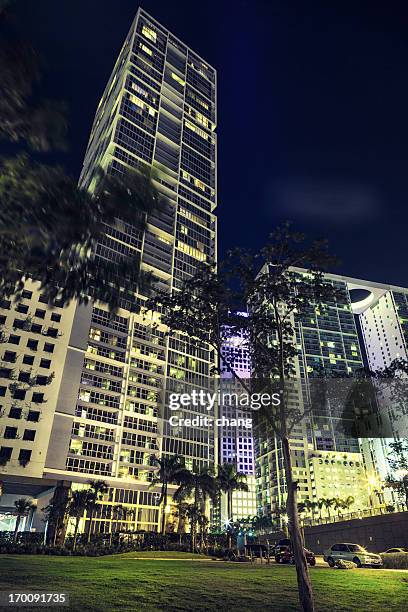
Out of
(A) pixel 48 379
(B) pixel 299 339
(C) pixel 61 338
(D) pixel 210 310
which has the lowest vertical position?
(D) pixel 210 310

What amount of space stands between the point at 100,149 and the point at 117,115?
34.8ft

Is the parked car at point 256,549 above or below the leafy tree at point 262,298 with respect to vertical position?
below

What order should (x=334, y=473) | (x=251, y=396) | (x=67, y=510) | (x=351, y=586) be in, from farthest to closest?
(x=334, y=473) → (x=67, y=510) → (x=251, y=396) → (x=351, y=586)

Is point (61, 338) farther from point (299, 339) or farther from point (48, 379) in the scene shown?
point (299, 339)

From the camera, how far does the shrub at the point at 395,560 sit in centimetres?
3164

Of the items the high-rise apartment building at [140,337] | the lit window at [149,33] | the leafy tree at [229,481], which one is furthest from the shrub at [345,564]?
the lit window at [149,33]

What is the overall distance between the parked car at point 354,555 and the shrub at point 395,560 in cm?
179

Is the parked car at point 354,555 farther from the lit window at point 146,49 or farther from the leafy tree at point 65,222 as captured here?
the lit window at point 146,49

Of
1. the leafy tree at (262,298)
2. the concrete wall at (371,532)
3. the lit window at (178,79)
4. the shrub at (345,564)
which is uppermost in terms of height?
the lit window at (178,79)

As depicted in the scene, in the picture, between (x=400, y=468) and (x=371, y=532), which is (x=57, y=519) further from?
(x=400, y=468)

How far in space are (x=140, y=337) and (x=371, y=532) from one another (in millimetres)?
62624

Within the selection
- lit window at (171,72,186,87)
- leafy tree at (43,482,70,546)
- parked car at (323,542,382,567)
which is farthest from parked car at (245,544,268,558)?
lit window at (171,72,186,87)

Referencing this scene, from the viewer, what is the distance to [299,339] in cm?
19825

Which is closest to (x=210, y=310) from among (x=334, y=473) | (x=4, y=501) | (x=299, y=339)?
(x=4, y=501)
